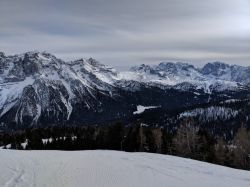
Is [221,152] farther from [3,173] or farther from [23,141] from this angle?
[23,141]

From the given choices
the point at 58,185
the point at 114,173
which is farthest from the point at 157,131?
the point at 58,185

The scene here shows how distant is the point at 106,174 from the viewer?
42.2 metres

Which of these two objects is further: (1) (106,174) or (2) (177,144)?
(2) (177,144)

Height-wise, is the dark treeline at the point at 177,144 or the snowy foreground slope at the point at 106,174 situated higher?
the snowy foreground slope at the point at 106,174

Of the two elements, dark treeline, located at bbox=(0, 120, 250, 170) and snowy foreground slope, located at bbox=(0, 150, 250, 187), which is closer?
snowy foreground slope, located at bbox=(0, 150, 250, 187)

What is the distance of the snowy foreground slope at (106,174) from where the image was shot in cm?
3719

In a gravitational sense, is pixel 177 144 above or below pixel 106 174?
below

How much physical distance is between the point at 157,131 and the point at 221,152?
26.1m

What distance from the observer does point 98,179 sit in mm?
39312

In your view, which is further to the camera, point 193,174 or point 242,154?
point 242,154

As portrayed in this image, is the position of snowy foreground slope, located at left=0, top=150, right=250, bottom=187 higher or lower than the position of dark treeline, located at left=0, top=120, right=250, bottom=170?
higher

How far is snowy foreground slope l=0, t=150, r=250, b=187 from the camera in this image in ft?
122

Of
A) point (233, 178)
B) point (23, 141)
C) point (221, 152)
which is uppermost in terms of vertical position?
point (233, 178)

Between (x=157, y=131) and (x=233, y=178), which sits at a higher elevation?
(x=233, y=178)
